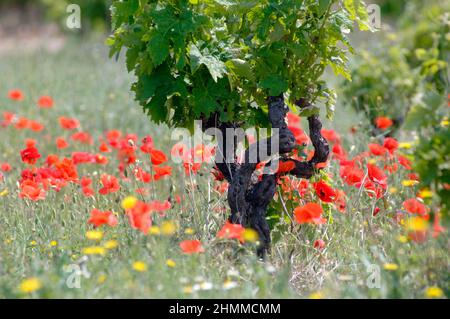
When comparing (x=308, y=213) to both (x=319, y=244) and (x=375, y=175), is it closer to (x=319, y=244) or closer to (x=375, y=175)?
(x=319, y=244)

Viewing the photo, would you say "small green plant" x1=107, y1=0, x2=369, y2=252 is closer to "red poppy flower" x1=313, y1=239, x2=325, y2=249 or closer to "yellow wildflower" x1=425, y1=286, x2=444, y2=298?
"red poppy flower" x1=313, y1=239, x2=325, y2=249

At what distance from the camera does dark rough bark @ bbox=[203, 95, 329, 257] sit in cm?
300

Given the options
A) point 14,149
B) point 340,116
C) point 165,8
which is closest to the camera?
point 165,8

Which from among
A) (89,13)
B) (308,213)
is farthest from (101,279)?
(89,13)

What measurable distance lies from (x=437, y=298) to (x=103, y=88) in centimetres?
535

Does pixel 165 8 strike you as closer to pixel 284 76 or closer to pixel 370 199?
pixel 284 76

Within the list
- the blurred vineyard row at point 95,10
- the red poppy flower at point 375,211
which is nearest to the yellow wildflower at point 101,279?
the red poppy flower at point 375,211

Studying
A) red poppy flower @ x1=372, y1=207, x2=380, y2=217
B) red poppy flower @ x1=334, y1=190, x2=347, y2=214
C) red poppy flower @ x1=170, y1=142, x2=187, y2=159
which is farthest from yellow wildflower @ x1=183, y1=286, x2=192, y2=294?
red poppy flower @ x1=170, y1=142, x2=187, y2=159

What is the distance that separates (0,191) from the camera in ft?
12.0

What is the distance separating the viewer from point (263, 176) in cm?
308
